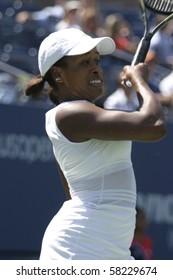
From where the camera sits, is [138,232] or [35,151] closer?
[138,232]

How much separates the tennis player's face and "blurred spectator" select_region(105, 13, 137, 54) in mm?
5791

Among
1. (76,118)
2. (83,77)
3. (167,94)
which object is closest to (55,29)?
(167,94)

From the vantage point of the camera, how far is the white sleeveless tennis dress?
3.71 meters

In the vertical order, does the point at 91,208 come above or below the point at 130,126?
below

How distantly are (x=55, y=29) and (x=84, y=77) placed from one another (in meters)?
6.12

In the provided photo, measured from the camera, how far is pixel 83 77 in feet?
12.6

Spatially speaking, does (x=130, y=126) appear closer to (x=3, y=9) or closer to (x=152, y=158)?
(x=152, y=158)

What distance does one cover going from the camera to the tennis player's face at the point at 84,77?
384 centimetres

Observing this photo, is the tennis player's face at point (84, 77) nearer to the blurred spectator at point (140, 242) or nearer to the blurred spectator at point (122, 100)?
the blurred spectator at point (140, 242)

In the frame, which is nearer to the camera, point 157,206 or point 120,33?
point 157,206

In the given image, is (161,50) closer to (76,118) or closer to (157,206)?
(157,206)

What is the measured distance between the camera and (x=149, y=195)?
8336mm

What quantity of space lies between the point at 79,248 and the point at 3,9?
23.7 ft
